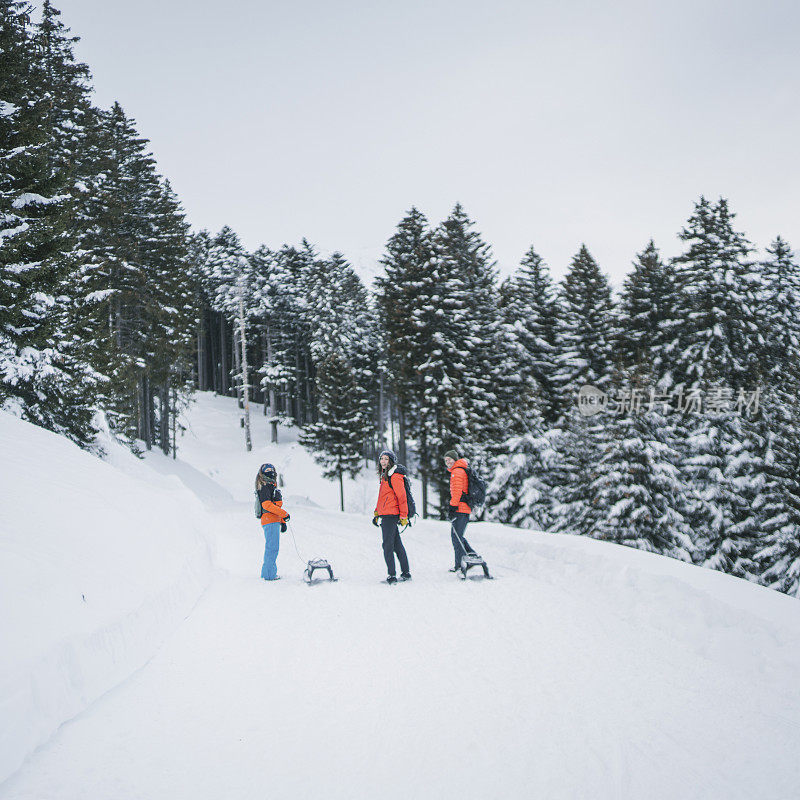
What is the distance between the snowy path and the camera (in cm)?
341

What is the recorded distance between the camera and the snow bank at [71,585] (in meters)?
3.85

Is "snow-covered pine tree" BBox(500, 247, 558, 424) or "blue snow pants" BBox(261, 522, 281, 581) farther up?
"snow-covered pine tree" BBox(500, 247, 558, 424)

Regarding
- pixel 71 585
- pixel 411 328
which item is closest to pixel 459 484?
pixel 71 585

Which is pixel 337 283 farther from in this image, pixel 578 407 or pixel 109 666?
pixel 109 666

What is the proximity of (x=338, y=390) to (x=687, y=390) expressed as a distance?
802 inches

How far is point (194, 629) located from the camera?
6371 mm

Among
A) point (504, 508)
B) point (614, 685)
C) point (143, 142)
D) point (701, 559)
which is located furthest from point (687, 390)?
point (143, 142)

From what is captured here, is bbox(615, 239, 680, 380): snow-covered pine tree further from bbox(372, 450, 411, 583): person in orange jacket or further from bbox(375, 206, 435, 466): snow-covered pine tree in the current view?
bbox(372, 450, 411, 583): person in orange jacket

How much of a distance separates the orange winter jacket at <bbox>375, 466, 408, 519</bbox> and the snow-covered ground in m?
1.19

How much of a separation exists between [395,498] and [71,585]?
4779 millimetres

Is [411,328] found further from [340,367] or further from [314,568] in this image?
[314,568]

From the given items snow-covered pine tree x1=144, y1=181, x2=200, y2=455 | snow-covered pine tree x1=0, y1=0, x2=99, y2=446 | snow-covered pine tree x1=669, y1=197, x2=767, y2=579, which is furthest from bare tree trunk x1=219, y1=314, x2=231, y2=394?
snow-covered pine tree x1=669, y1=197, x2=767, y2=579

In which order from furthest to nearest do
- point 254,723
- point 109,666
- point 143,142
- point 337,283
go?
point 337,283, point 143,142, point 109,666, point 254,723

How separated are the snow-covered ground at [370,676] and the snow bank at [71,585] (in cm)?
3
